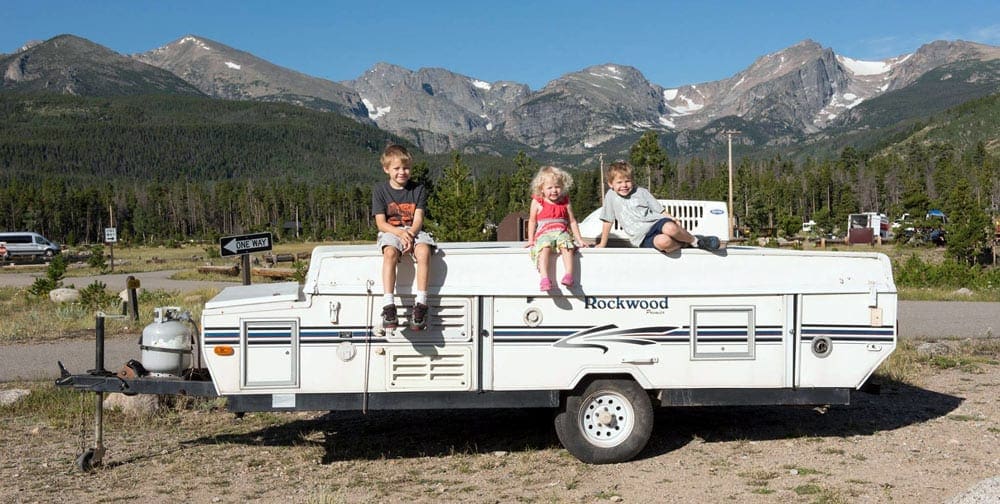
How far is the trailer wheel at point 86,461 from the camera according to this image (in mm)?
7309

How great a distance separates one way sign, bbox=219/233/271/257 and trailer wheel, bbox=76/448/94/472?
3434mm

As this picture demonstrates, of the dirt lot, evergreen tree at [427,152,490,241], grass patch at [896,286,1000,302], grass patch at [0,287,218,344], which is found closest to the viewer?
the dirt lot

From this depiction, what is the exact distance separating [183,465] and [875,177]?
128069 millimetres

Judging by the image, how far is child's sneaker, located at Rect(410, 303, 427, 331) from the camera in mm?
6902

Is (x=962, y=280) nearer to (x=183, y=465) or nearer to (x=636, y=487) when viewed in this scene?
(x=636, y=487)

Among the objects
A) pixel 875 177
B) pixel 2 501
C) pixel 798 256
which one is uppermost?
pixel 875 177

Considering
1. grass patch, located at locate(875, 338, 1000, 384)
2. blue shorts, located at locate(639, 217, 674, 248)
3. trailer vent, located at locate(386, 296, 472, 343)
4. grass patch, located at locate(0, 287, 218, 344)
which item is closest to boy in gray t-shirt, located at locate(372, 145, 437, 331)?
trailer vent, located at locate(386, 296, 472, 343)

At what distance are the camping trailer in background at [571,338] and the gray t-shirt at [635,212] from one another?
0.35 meters

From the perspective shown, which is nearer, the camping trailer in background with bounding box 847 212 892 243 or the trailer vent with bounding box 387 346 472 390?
the trailer vent with bounding box 387 346 472 390

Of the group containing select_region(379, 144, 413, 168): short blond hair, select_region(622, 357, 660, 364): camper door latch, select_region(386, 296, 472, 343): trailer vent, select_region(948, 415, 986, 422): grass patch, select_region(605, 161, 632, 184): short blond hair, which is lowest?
select_region(948, 415, 986, 422): grass patch

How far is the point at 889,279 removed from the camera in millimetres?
7609

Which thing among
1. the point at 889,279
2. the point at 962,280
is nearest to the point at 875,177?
the point at 962,280

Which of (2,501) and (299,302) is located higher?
(299,302)

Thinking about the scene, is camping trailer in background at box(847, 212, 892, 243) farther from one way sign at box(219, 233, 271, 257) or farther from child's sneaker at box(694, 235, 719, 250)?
child's sneaker at box(694, 235, 719, 250)
